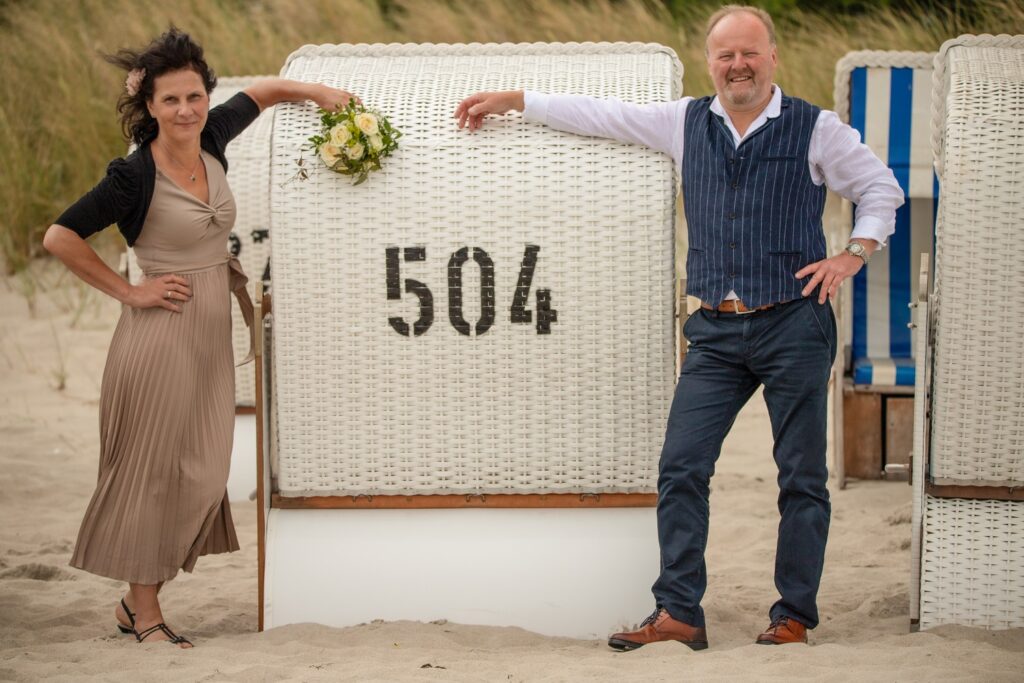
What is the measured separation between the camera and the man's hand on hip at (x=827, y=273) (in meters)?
3.77

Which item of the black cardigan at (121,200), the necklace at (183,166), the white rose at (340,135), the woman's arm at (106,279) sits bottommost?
the woman's arm at (106,279)

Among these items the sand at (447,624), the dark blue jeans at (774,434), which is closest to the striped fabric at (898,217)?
the sand at (447,624)

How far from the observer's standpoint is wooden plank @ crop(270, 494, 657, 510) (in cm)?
429

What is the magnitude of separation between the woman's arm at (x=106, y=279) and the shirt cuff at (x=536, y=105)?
1.23 metres

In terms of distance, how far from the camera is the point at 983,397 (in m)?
4.08

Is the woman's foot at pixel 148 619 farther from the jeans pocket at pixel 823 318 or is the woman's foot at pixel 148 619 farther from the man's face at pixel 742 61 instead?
the man's face at pixel 742 61

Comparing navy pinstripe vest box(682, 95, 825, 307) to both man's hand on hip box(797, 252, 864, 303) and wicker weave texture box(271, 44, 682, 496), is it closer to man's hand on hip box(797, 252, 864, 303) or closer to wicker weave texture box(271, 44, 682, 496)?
man's hand on hip box(797, 252, 864, 303)

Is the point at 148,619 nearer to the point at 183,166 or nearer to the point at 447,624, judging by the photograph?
the point at 447,624

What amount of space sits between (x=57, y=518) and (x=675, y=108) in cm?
344

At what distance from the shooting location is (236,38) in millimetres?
10344

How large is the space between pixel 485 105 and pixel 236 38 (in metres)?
6.70

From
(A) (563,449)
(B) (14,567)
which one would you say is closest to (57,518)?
(B) (14,567)

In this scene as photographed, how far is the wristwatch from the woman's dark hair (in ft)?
6.88

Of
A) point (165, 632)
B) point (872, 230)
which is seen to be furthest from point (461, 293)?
point (165, 632)
